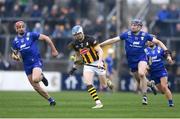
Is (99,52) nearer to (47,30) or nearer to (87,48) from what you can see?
(87,48)

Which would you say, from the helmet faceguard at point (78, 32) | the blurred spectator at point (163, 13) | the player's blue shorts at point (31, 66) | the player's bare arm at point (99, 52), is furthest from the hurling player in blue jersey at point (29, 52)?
the blurred spectator at point (163, 13)

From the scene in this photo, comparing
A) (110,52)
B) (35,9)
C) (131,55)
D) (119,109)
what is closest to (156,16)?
(110,52)

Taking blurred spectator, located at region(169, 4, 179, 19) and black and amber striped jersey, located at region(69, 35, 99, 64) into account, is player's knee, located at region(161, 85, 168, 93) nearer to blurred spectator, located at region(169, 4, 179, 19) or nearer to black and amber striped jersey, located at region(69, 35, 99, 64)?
black and amber striped jersey, located at region(69, 35, 99, 64)

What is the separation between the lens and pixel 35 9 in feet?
145

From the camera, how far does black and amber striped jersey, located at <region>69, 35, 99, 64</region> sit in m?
23.9

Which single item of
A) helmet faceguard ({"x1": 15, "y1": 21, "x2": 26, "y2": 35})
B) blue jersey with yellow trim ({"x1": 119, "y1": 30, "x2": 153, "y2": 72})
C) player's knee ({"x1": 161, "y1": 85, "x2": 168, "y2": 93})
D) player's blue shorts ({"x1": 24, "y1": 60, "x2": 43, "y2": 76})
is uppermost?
helmet faceguard ({"x1": 15, "y1": 21, "x2": 26, "y2": 35})

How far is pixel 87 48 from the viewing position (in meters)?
24.0

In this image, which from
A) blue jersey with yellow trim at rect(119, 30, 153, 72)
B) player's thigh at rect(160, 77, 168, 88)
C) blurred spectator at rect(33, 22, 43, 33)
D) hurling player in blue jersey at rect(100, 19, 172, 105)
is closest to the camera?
player's thigh at rect(160, 77, 168, 88)

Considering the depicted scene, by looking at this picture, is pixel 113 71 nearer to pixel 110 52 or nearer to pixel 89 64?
pixel 110 52

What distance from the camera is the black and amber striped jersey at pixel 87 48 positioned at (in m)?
23.9

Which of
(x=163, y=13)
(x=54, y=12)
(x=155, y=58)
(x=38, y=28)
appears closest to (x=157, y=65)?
(x=155, y=58)

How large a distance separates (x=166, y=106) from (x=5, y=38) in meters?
20.0

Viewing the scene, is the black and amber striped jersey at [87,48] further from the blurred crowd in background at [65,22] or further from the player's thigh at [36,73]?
the blurred crowd in background at [65,22]

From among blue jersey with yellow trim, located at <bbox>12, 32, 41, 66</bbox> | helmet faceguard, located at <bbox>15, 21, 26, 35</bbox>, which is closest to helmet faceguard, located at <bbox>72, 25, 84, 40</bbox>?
blue jersey with yellow trim, located at <bbox>12, 32, 41, 66</bbox>
